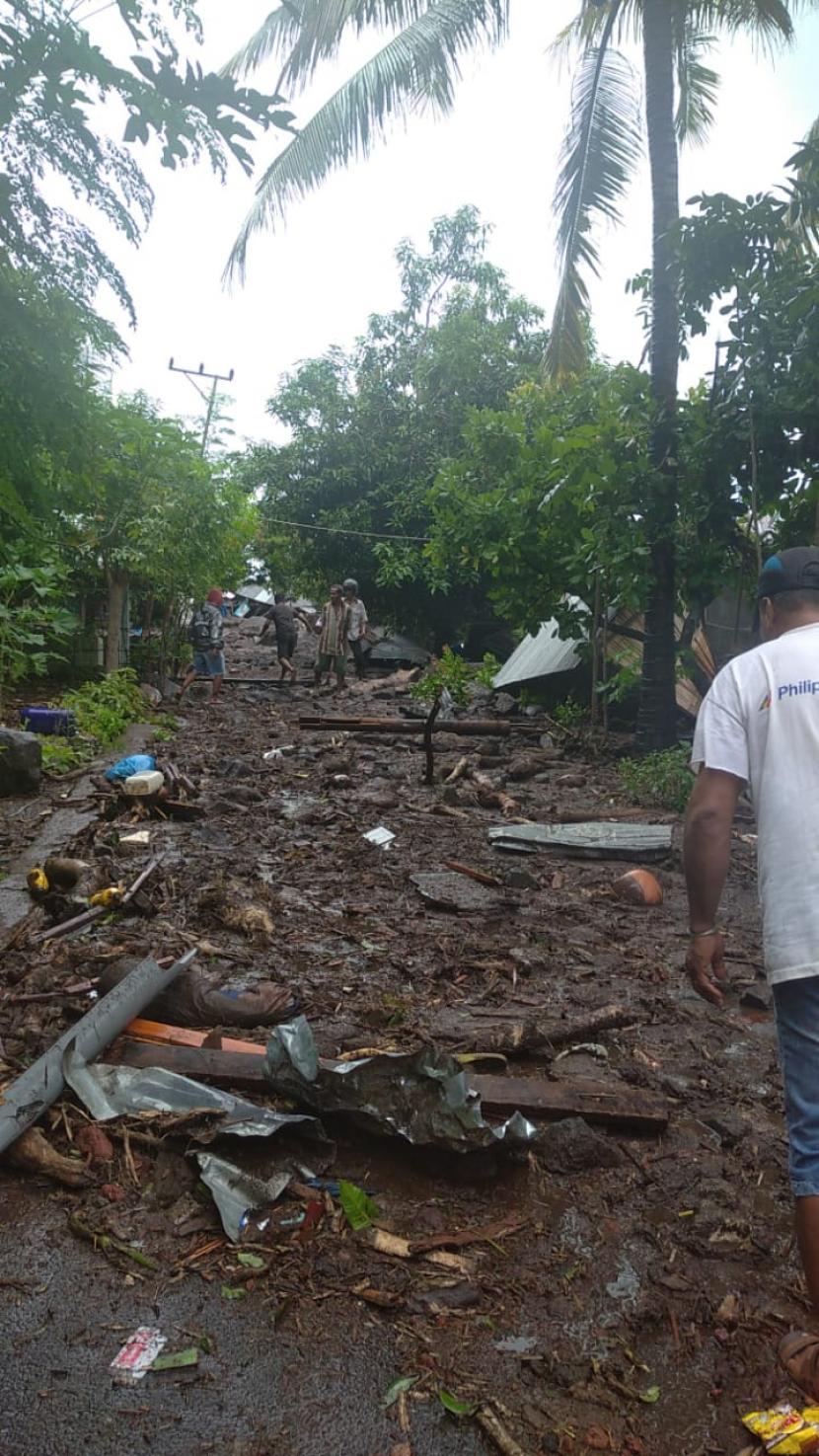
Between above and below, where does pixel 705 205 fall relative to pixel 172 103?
above

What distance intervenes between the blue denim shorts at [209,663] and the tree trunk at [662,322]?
29.1 feet

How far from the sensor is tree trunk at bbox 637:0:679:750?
906 centimetres

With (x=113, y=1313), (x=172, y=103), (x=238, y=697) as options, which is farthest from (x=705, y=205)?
(x=238, y=697)

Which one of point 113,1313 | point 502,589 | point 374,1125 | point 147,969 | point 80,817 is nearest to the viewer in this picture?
point 113,1313

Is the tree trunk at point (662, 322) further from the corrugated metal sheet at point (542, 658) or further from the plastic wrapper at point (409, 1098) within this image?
the plastic wrapper at point (409, 1098)

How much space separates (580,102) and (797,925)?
12.2 metres

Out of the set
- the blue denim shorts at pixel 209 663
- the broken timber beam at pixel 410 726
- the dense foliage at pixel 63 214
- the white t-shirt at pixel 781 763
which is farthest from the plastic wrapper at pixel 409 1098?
the blue denim shorts at pixel 209 663

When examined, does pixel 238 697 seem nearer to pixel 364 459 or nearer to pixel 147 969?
pixel 364 459

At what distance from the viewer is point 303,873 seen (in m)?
6.31

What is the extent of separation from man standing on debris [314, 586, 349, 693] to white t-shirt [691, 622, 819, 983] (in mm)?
14868

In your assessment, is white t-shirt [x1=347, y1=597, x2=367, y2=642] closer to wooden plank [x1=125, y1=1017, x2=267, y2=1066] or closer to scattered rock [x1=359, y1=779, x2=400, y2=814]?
scattered rock [x1=359, y1=779, x2=400, y2=814]

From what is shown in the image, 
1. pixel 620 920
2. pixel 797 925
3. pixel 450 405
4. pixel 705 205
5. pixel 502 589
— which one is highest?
pixel 450 405

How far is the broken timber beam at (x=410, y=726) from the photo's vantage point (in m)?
12.5

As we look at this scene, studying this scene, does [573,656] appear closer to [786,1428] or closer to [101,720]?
[101,720]
